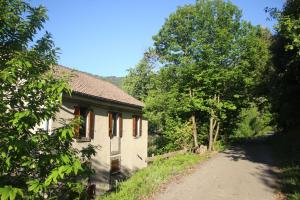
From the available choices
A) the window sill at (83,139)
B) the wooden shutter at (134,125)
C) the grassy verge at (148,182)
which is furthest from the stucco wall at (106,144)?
the grassy verge at (148,182)

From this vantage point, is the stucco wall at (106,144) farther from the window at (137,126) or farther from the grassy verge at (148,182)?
the grassy verge at (148,182)

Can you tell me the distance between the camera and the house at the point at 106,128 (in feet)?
56.1

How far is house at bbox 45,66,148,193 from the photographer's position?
17109 millimetres

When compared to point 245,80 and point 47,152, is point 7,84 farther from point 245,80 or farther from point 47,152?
Result: point 245,80

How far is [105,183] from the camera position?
19.7m

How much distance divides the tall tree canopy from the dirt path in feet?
25.3

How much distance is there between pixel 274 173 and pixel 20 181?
1178 centimetres

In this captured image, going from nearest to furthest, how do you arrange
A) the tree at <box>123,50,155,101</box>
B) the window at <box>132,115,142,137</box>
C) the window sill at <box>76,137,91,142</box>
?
1. the window sill at <box>76,137,91,142</box>
2. the window at <box>132,115,142,137</box>
3. the tree at <box>123,50,155,101</box>

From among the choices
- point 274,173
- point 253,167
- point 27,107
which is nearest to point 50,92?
point 27,107

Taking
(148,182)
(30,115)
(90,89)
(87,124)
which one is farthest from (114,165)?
(30,115)

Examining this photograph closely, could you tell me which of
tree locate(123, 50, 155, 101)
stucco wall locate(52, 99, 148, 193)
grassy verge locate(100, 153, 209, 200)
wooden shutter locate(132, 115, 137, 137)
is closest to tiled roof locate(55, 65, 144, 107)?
stucco wall locate(52, 99, 148, 193)

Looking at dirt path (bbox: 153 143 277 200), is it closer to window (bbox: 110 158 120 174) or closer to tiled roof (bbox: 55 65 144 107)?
window (bbox: 110 158 120 174)

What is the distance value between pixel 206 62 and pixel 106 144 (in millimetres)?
9478

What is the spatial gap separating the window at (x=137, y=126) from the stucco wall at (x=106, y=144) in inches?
15.1
